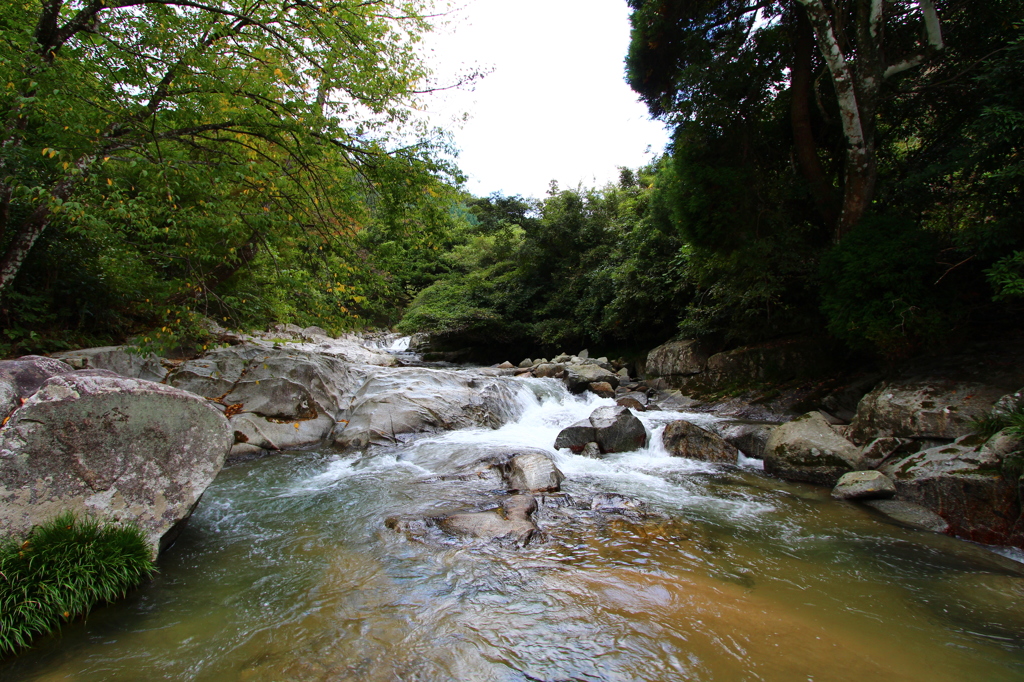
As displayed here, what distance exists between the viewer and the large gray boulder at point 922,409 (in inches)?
221

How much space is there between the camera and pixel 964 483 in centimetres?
465

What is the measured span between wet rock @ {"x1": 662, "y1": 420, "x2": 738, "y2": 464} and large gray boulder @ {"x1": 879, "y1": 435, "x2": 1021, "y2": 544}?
2.32 m

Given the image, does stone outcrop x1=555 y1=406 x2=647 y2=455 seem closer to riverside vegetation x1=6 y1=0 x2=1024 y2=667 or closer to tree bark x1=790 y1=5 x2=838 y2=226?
riverside vegetation x1=6 y1=0 x2=1024 y2=667

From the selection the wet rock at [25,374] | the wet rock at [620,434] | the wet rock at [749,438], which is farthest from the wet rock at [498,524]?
the wet rock at [749,438]

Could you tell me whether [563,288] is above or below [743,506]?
above

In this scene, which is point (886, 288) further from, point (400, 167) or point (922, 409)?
point (400, 167)

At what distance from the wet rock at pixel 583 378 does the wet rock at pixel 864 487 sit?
716 cm

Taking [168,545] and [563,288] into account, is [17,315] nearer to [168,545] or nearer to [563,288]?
[168,545]

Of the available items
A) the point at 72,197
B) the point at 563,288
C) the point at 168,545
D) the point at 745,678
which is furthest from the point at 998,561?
the point at 563,288

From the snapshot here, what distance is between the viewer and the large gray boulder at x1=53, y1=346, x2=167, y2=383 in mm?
7148

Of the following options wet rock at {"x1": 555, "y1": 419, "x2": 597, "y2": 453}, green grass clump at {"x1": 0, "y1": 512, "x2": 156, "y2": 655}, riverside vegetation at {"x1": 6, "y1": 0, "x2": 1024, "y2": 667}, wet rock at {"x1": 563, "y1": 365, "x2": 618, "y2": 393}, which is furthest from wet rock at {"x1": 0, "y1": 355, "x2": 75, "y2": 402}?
wet rock at {"x1": 563, "y1": 365, "x2": 618, "y2": 393}

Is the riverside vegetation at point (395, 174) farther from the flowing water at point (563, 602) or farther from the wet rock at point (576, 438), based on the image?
the wet rock at point (576, 438)

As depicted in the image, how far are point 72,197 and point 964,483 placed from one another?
1076 centimetres

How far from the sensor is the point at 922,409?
6.05 meters
